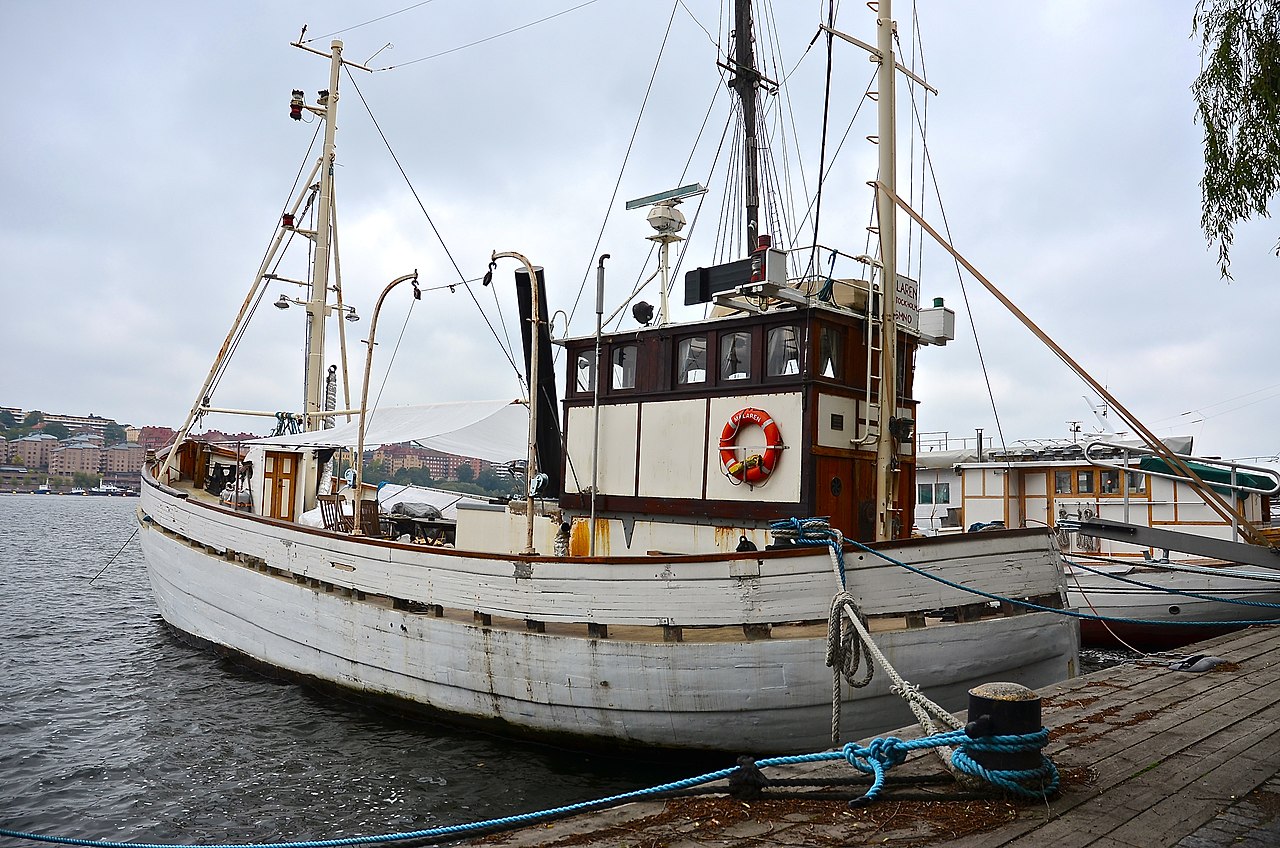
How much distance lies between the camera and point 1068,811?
411cm

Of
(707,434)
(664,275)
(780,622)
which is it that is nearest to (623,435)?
(707,434)

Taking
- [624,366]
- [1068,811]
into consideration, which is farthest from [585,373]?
[1068,811]

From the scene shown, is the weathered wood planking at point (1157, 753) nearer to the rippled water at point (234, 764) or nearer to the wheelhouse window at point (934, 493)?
the rippled water at point (234, 764)

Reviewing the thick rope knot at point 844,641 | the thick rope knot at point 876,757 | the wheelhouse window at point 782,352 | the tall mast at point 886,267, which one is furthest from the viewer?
the wheelhouse window at point 782,352

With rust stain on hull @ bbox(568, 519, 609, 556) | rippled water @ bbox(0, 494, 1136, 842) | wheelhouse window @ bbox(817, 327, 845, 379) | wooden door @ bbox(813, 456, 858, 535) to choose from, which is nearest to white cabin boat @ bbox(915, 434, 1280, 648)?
wooden door @ bbox(813, 456, 858, 535)

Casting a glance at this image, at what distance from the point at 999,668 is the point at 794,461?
2868mm

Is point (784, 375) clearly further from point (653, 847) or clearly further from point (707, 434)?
point (653, 847)

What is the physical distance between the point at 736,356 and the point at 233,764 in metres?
7.24

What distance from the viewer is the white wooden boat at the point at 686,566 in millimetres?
7461

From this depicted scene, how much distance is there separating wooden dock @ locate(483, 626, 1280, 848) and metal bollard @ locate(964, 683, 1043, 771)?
0.20 metres

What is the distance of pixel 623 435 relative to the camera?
1070 centimetres

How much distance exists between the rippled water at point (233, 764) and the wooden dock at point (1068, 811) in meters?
Answer: 3.74

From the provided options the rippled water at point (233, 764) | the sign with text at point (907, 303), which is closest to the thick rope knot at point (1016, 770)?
the rippled water at point (233, 764)

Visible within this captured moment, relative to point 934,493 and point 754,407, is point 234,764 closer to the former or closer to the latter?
point 754,407
